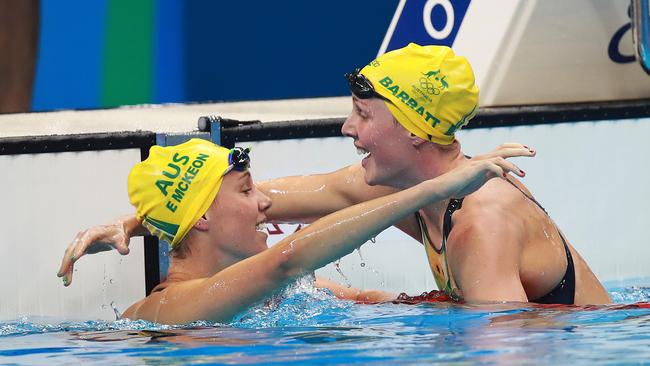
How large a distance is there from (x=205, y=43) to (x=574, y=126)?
1932 millimetres

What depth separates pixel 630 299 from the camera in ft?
18.9

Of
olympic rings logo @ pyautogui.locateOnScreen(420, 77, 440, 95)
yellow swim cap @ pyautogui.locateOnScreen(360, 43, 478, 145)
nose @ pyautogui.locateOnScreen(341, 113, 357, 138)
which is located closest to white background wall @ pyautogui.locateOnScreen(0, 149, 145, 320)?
nose @ pyautogui.locateOnScreen(341, 113, 357, 138)

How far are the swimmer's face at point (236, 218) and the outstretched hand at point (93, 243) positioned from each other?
1.12ft

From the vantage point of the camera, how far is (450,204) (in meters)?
4.98

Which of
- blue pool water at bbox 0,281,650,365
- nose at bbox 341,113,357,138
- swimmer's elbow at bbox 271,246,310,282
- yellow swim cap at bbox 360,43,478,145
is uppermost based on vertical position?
yellow swim cap at bbox 360,43,478,145

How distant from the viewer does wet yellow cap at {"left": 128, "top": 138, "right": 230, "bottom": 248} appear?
16.5 ft

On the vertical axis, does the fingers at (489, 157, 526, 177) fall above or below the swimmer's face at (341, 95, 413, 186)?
below

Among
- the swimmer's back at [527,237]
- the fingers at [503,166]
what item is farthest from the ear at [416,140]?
the fingers at [503,166]

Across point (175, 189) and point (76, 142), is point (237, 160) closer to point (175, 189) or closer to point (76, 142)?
point (175, 189)

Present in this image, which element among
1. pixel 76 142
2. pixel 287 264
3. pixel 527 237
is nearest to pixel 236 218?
pixel 287 264

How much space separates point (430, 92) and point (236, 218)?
877 mm

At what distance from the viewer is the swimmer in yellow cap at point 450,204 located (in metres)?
4.73

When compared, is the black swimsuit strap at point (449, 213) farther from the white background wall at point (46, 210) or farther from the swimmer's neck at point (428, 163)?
the white background wall at point (46, 210)

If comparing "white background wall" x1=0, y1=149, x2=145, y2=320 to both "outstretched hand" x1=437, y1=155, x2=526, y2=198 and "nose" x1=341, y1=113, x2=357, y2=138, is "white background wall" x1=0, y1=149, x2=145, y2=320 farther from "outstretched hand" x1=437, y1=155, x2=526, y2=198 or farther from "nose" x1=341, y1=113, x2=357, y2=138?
"outstretched hand" x1=437, y1=155, x2=526, y2=198
